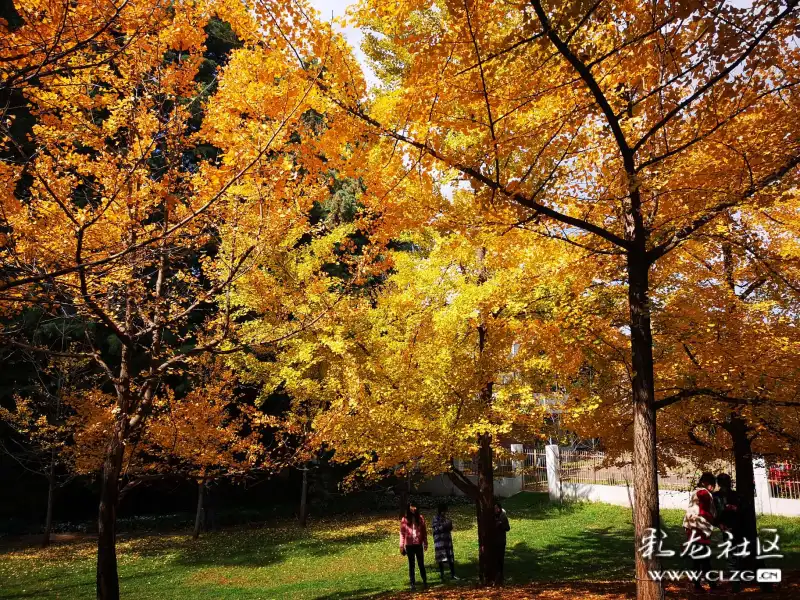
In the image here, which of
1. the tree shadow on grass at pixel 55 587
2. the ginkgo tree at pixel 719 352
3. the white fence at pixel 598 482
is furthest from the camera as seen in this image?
the white fence at pixel 598 482

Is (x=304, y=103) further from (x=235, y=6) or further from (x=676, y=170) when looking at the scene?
(x=676, y=170)

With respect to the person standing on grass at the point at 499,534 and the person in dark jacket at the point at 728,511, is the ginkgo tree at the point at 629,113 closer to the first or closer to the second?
the person in dark jacket at the point at 728,511

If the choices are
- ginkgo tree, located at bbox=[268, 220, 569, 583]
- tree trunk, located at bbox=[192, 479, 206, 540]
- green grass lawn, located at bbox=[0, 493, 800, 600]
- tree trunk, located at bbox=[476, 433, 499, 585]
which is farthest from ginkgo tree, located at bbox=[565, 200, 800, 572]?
tree trunk, located at bbox=[192, 479, 206, 540]

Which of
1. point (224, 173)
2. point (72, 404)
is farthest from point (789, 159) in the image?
point (72, 404)

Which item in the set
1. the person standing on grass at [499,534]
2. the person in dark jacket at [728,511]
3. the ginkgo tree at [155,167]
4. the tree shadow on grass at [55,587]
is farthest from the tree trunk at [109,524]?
the person in dark jacket at [728,511]

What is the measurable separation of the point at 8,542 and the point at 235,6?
18330 millimetres

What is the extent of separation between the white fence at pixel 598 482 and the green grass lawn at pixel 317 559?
2.04 ft

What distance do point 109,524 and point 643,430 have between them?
6336 mm

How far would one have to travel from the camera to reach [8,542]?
52.4 ft

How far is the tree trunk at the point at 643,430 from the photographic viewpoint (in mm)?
4113

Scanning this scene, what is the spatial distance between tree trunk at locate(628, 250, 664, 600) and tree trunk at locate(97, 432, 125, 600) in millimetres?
5730

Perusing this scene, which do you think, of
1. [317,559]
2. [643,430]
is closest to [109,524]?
[643,430]

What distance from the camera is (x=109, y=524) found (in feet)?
21.8

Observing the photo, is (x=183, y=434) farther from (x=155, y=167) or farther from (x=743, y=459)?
(x=743, y=459)
